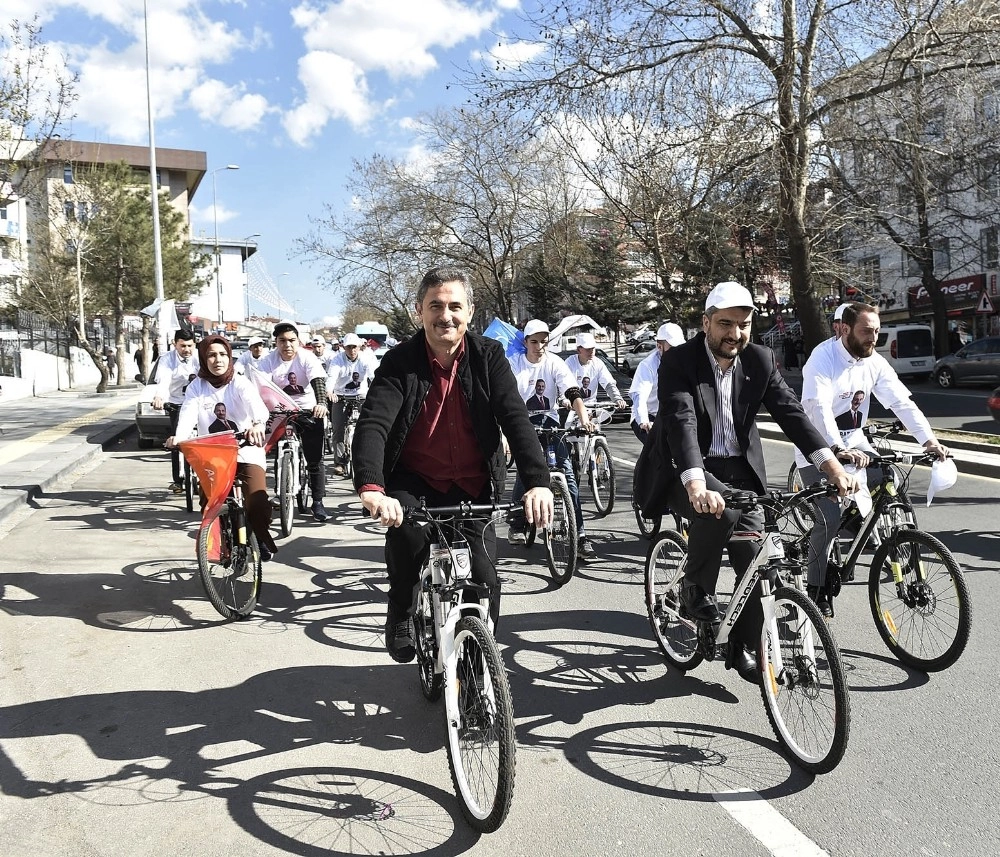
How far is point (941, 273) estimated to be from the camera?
1689 inches

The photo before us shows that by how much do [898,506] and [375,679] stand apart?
288 centimetres

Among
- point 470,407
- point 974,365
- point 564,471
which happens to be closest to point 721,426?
point 470,407

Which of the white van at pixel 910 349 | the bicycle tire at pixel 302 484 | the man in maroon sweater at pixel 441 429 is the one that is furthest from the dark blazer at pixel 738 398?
the white van at pixel 910 349

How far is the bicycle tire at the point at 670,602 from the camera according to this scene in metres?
4.56

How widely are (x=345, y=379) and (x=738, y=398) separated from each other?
853cm

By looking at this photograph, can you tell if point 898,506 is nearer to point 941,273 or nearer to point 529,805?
point 529,805

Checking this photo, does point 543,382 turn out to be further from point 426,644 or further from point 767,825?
point 767,825

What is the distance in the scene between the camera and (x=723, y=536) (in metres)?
4.09

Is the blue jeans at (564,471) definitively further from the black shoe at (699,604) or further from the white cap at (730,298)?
the white cap at (730,298)

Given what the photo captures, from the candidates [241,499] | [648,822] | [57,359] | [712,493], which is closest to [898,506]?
[712,493]

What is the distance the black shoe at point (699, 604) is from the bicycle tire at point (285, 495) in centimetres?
503

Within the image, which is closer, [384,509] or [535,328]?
[384,509]

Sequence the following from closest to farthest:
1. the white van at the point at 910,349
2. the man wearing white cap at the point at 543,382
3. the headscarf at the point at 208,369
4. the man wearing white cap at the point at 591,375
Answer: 1. the headscarf at the point at 208,369
2. the man wearing white cap at the point at 543,382
3. the man wearing white cap at the point at 591,375
4. the white van at the point at 910,349

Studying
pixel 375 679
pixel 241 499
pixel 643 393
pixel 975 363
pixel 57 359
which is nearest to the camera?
pixel 375 679
